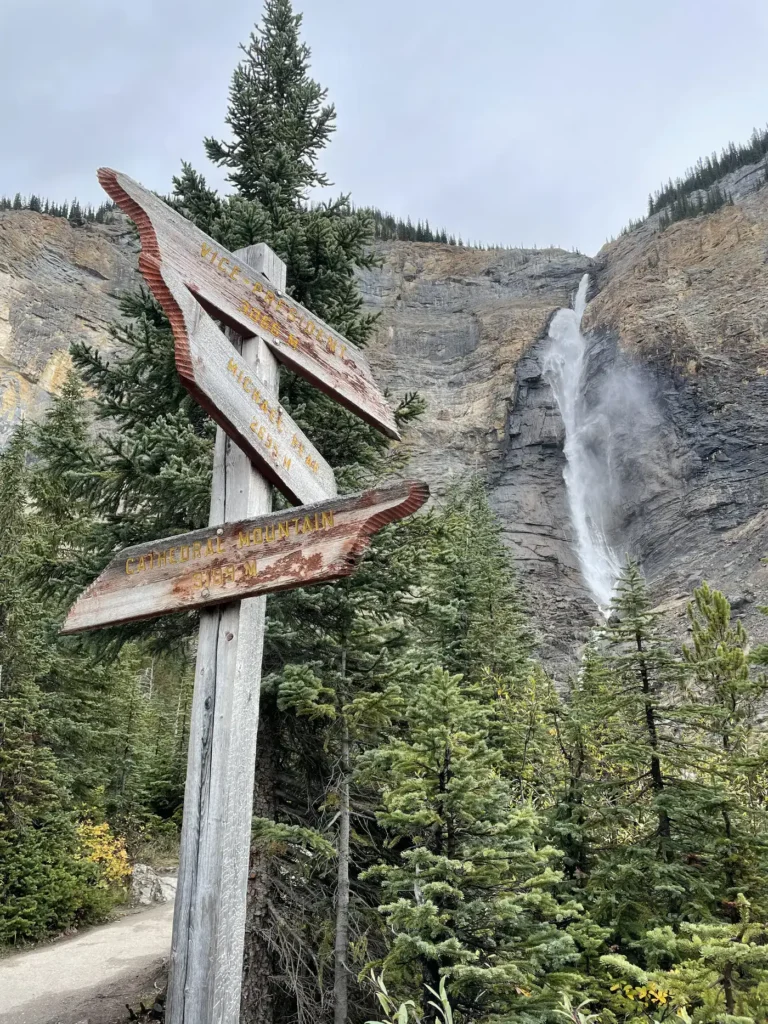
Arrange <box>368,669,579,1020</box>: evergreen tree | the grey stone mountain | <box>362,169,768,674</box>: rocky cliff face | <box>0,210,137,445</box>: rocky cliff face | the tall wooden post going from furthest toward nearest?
<box>0,210,137,445</box>: rocky cliff face, the grey stone mountain, <box>362,169,768,674</box>: rocky cliff face, <box>368,669,579,1020</box>: evergreen tree, the tall wooden post

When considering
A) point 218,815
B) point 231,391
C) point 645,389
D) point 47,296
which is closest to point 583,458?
point 645,389

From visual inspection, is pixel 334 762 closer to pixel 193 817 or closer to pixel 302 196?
pixel 193 817

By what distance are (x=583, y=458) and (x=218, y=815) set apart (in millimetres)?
45150

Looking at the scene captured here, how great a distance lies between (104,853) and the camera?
45.7 feet

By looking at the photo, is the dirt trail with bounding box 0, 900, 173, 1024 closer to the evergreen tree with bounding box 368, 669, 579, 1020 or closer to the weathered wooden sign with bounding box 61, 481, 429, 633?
the evergreen tree with bounding box 368, 669, 579, 1020

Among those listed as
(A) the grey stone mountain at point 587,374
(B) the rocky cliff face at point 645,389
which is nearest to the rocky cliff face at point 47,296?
(A) the grey stone mountain at point 587,374

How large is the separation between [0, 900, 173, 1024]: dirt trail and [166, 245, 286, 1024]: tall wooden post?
6.11 meters

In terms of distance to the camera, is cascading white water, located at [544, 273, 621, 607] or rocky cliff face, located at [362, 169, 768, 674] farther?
cascading white water, located at [544, 273, 621, 607]

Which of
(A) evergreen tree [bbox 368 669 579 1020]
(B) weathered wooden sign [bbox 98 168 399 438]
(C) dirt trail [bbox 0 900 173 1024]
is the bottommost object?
(C) dirt trail [bbox 0 900 173 1024]

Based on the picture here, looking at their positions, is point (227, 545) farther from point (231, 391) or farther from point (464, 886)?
point (464, 886)

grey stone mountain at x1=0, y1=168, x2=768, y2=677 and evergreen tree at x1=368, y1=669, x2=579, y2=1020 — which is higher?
grey stone mountain at x1=0, y1=168, x2=768, y2=677

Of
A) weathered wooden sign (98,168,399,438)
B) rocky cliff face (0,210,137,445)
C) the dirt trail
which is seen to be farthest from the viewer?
rocky cliff face (0,210,137,445)

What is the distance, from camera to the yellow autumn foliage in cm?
1368

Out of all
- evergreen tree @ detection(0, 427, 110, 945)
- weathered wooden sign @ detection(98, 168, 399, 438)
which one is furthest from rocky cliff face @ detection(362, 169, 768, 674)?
weathered wooden sign @ detection(98, 168, 399, 438)
